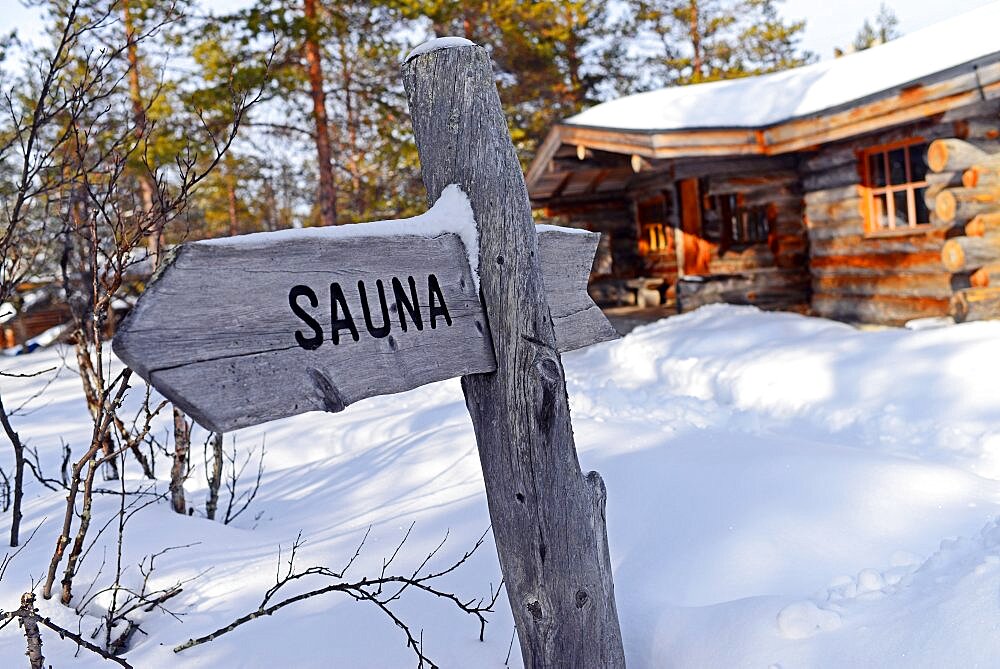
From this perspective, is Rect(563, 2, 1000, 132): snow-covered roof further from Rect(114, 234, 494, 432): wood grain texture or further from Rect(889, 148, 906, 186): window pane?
Rect(114, 234, 494, 432): wood grain texture

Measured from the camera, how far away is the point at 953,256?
8.20m

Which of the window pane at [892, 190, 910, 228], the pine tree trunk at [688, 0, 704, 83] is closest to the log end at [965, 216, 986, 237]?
the window pane at [892, 190, 910, 228]

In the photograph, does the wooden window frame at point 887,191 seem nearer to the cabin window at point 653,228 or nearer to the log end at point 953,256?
the log end at point 953,256

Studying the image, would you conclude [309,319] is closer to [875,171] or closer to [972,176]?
[972,176]

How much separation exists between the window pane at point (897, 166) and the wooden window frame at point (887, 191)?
0.16 meters

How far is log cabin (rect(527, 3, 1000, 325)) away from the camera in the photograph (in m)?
8.12

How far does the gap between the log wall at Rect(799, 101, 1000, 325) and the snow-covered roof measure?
26.2 inches

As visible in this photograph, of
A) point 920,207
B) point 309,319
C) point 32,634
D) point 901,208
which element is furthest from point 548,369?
point 901,208

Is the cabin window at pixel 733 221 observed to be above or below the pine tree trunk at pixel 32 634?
above

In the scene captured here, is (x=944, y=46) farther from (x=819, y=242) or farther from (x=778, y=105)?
(x=819, y=242)

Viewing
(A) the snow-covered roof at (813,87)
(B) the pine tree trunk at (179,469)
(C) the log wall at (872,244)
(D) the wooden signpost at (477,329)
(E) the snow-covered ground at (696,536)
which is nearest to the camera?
(D) the wooden signpost at (477,329)

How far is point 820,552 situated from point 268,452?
4.38 meters

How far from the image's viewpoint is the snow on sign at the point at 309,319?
1460mm

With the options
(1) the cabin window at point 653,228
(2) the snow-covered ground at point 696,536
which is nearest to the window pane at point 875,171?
(2) the snow-covered ground at point 696,536
